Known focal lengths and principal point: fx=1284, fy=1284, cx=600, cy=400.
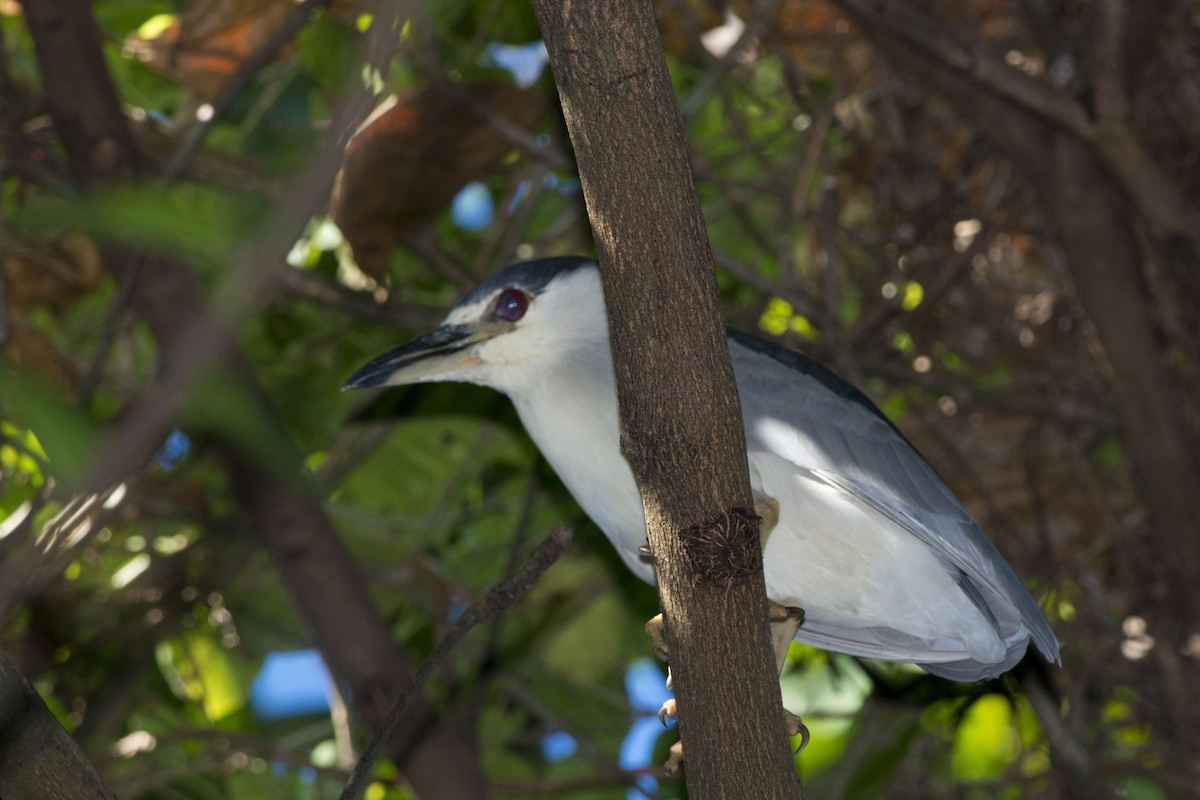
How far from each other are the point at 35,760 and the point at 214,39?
2.15 m

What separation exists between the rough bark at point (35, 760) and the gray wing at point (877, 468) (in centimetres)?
114

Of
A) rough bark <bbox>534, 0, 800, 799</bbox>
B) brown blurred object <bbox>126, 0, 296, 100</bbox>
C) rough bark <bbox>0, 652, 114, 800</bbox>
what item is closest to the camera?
rough bark <bbox>0, 652, 114, 800</bbox>

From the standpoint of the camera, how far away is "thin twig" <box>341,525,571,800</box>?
1.44m

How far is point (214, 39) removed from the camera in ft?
9.81

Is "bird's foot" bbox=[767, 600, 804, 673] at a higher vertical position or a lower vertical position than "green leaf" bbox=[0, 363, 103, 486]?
lower

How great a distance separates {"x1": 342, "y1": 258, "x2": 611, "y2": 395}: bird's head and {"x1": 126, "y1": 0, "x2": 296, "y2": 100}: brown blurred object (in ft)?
3.39

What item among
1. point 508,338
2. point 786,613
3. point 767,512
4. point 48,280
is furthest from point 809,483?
point 48,280

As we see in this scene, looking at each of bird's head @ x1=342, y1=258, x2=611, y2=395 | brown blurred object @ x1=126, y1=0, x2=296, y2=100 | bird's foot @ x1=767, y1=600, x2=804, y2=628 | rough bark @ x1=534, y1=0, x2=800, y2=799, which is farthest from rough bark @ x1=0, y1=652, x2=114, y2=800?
brown blurred object @ x1=126, y1=0, x2=296, y2=100

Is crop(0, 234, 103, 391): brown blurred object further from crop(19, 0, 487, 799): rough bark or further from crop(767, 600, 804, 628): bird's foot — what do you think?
crop(767, 600, 804, 628): bird's foot

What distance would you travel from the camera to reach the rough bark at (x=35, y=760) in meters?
1.22

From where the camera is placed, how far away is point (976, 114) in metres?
3.03

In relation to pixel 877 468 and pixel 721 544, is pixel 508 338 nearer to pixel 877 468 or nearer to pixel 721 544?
pixel 877 468

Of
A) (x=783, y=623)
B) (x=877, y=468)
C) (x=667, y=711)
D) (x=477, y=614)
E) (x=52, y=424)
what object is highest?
(x=52, y=424)

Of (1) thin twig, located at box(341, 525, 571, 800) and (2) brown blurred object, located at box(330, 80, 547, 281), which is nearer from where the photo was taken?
(1) thin twig, located at box(341, 525, 571, 800)
